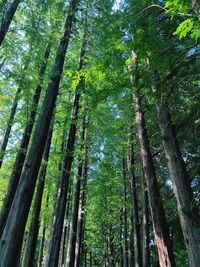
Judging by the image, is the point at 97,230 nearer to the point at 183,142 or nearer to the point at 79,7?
the point at 183,142

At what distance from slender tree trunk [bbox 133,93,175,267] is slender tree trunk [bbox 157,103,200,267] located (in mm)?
943

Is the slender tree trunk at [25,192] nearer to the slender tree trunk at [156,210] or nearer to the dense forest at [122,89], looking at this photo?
the dense forest at [122,89]

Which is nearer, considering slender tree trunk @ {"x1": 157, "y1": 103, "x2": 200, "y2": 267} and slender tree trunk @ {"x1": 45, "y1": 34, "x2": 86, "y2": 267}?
slender tree trunk @ {"x1": 157, "y1": 103, "x2": 200, "y2": 267}

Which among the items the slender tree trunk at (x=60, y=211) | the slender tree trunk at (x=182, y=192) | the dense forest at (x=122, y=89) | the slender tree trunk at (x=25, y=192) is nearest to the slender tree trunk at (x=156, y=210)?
the dense forest at (x=122, y=89)

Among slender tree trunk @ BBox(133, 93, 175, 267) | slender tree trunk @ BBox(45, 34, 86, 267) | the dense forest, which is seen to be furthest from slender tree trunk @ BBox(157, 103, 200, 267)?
slender tree trunk @ BBox(45, 34, 86, 267)

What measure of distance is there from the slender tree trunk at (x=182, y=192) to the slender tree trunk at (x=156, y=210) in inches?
37.1

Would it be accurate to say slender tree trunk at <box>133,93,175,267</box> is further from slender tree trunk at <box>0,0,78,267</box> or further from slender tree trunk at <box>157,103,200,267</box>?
slender tree trunk at <box>0,0,78,267</box>

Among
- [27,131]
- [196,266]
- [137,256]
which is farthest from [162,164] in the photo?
[27,131]

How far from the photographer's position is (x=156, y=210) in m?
5.28

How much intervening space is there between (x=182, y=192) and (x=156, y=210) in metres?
1.58

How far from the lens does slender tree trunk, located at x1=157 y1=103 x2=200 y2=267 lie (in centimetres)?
363

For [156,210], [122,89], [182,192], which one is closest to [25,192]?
[122,89]

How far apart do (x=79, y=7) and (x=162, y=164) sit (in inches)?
306

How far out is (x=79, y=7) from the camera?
6539 millimetres
